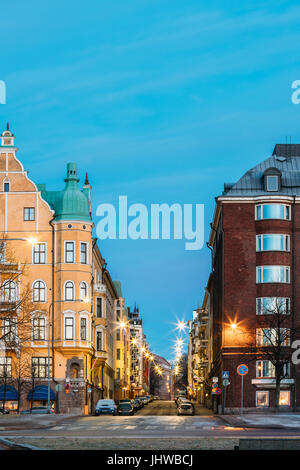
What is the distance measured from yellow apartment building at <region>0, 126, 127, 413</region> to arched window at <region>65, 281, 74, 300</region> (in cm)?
5

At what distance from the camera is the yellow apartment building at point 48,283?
77.5 meters

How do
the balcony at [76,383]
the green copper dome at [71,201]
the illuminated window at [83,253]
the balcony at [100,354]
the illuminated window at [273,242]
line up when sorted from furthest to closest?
the balcony at [100,354] → the illuminated window at [83,253] → the green copper dome at [71,201] → the balcony at [76,383] → the illuminated window at [273,242]

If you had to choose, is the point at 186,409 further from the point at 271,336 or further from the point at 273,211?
the point at 273,211

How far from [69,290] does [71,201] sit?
8.68m

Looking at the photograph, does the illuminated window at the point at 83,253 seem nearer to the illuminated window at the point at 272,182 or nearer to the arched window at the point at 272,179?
the arched window at the point at 272,179

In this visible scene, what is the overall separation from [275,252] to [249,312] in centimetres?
589

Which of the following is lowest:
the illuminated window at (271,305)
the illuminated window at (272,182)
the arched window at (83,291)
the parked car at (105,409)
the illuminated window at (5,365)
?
the parked car at (105,409)

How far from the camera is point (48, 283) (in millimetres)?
80000

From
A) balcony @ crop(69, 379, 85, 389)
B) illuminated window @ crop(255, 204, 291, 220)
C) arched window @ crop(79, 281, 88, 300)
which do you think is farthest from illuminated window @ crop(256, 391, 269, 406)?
arched window @ crop(79, 281, 88, 300)

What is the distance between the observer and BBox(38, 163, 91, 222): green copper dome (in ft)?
262

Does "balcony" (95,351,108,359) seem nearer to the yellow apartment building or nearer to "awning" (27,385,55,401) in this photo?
the yellow apartment building

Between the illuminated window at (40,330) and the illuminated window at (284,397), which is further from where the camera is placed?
the illuminated window at (40,330)

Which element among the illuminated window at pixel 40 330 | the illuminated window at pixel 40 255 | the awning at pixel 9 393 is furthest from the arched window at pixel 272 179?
the awning at pixel 9 393

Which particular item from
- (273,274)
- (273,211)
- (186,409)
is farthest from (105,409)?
(273,211)
